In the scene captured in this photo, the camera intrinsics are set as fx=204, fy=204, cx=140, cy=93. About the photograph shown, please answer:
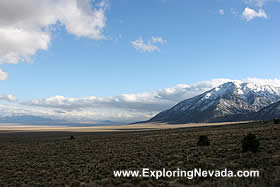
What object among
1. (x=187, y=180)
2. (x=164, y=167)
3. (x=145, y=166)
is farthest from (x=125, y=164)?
(x=187, y=180)

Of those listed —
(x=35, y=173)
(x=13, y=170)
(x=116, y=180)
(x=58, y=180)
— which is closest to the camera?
(x=116, y=180)

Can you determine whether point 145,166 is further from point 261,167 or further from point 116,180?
point 261,167

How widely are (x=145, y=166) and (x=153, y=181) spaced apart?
14.5ft

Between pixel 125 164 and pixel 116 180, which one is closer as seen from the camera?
pixel 116 180

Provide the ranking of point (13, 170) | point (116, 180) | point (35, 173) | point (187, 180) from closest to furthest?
1. point (187, 180)
2. point (116, 180)
3. point (35, 173)
4. point (13, 170)

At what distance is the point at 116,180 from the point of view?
13.4 m

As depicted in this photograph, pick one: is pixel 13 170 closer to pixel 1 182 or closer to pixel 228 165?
pixel 1 182

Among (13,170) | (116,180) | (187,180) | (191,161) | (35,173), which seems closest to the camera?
(187,180)

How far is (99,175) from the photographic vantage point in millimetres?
15375

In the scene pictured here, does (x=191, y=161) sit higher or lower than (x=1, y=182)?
higher

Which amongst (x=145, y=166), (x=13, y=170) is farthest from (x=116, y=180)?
(x=13, y=170)

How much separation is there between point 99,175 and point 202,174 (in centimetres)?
758

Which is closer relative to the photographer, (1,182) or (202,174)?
(202,174)

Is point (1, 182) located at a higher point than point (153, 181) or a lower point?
lower
